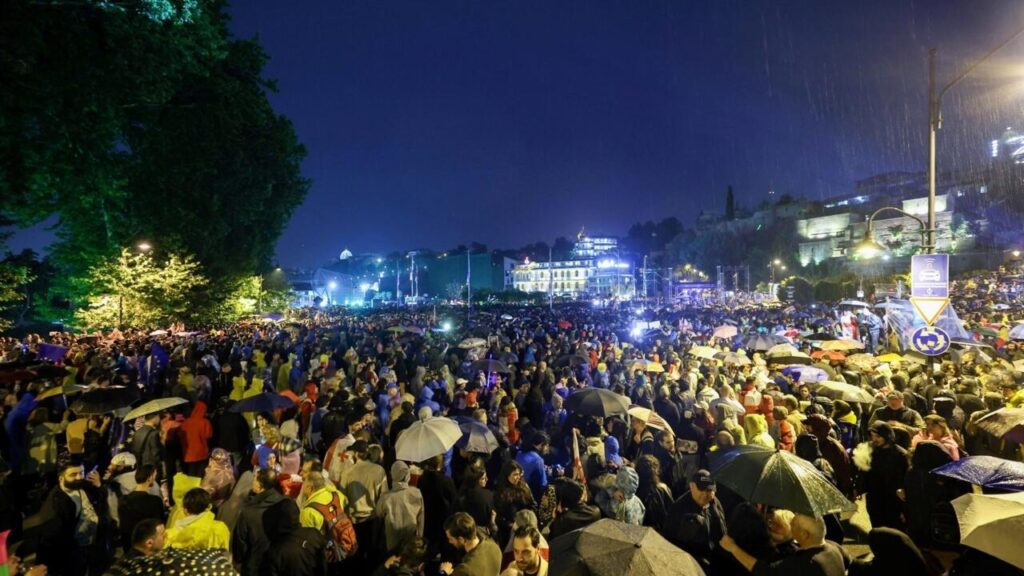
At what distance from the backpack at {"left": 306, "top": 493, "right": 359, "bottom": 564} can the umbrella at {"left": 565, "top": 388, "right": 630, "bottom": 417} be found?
11.7ft

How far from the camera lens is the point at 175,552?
2.70 meters

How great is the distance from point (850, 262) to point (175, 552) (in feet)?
290

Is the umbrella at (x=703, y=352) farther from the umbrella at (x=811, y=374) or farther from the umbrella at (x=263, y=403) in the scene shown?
the umbrella at (x=263, y=403)

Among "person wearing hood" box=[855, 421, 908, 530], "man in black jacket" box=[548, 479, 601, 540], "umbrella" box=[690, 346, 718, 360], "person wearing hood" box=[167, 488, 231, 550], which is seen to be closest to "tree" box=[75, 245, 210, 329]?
"umbrella" box=[690, 346, 718, 360]

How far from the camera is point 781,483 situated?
3908 millimetres

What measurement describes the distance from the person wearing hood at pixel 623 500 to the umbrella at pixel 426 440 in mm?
1764

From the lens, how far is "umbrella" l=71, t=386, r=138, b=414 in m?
7.12

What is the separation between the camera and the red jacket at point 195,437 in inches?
288

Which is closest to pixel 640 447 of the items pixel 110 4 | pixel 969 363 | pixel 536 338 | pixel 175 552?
pixel 175 552

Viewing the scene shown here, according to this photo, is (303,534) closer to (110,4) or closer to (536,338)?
(110,4)

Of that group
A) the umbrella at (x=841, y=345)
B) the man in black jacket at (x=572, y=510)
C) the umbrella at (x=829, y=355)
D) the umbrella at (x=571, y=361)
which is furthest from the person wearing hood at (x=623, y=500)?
Answer: the umbrella at (x=841, y=345)

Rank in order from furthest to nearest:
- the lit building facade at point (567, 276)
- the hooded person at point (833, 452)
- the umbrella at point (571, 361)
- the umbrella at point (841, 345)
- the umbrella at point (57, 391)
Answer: the lit building facade at point (567, 276) → the umbrella at point (571, 361) → the umbrella at point (841, 345) → the umbrella at point (57, 391) → the hooded person at point (833, 452)

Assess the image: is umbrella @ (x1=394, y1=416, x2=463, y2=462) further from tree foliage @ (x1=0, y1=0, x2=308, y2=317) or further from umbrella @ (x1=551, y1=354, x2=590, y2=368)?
tree foliage @ (x1=0, y1=0, x2=308, y2=317)

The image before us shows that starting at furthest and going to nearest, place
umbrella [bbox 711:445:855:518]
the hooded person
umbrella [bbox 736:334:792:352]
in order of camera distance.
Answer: umbrella [bbox 736:334:792:352] → the hooded person → umbrella [bbox 711:445:855:518]
